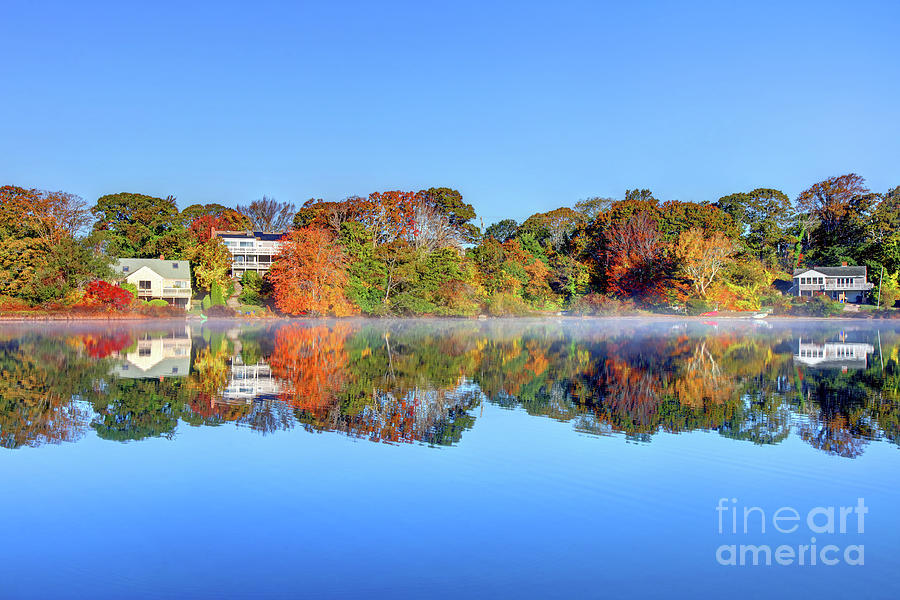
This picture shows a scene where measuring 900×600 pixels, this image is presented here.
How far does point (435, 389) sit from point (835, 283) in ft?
188

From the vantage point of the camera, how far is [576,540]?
238 inches

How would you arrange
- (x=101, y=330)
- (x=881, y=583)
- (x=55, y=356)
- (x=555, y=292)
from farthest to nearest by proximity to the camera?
1. (x=555, y=292)
2. (x=101, y=330)
3. (x=55, y=356)
4. (x=881, y=583)

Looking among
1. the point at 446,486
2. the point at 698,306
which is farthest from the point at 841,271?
the point at 446,486

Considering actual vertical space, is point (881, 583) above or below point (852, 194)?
A: below

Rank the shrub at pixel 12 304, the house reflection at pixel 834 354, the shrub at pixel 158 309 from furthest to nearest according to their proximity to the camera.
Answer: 1. the shrub at pixel 158 309
2. the shrub at pixel 12 304
3. the house reflection at pixel 834 354

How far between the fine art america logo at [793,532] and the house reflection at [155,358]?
13586 mm

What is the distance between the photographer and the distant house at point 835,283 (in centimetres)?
6015

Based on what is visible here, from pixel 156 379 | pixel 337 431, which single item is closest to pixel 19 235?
pixel 156 379

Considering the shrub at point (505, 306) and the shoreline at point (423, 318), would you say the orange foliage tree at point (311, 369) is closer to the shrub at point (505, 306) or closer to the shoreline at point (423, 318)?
the shoreline at point (423, 318)

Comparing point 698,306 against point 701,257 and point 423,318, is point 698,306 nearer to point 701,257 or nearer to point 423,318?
point 701,257

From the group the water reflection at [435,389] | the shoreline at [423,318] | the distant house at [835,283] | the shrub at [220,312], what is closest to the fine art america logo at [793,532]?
the water reflection at [435,389]

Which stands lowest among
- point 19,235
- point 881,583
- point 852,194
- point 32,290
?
point 881,583

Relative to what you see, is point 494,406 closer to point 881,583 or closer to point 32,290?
point 881,583

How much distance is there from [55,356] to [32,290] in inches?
981
